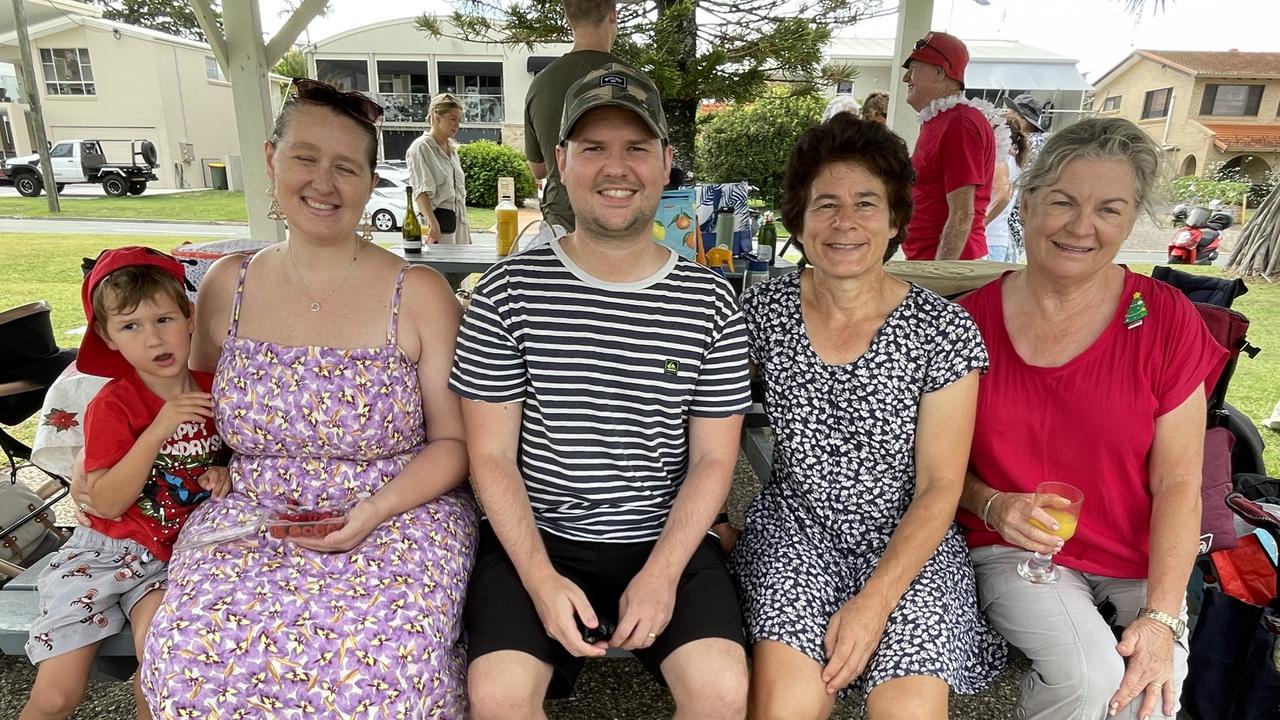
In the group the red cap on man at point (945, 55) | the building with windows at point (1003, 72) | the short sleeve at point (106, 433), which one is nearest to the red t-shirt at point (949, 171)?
the red cap on man at point (945, 55)

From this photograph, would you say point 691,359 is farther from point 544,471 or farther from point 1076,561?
point 1076,561

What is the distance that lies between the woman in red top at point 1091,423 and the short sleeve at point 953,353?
17 centimetres

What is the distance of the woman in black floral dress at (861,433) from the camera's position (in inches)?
64.8

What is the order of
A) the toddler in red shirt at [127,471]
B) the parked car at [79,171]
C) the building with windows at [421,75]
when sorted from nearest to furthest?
the toddler in red shirt at [127,471]
the parked car at [79,171]
the building with windows at [421,75]

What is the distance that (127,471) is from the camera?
1710 mm

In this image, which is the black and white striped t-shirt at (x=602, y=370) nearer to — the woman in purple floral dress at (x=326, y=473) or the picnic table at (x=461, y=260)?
the woman in purple floral dress at (x=326, y=473)

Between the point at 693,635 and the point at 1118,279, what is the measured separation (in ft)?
4.59

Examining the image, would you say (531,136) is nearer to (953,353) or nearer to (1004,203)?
(953,353)

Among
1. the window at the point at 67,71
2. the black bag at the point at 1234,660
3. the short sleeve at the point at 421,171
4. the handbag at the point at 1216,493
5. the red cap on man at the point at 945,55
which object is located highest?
the window at the point at 67,71

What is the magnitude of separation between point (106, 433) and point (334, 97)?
3.25 feet

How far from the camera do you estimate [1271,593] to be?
189cm

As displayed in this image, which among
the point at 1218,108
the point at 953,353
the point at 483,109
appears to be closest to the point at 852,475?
the point at 953,353

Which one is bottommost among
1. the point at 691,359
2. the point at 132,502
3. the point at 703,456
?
the point at 132,502

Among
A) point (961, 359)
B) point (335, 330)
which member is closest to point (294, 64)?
point (335, 330)
